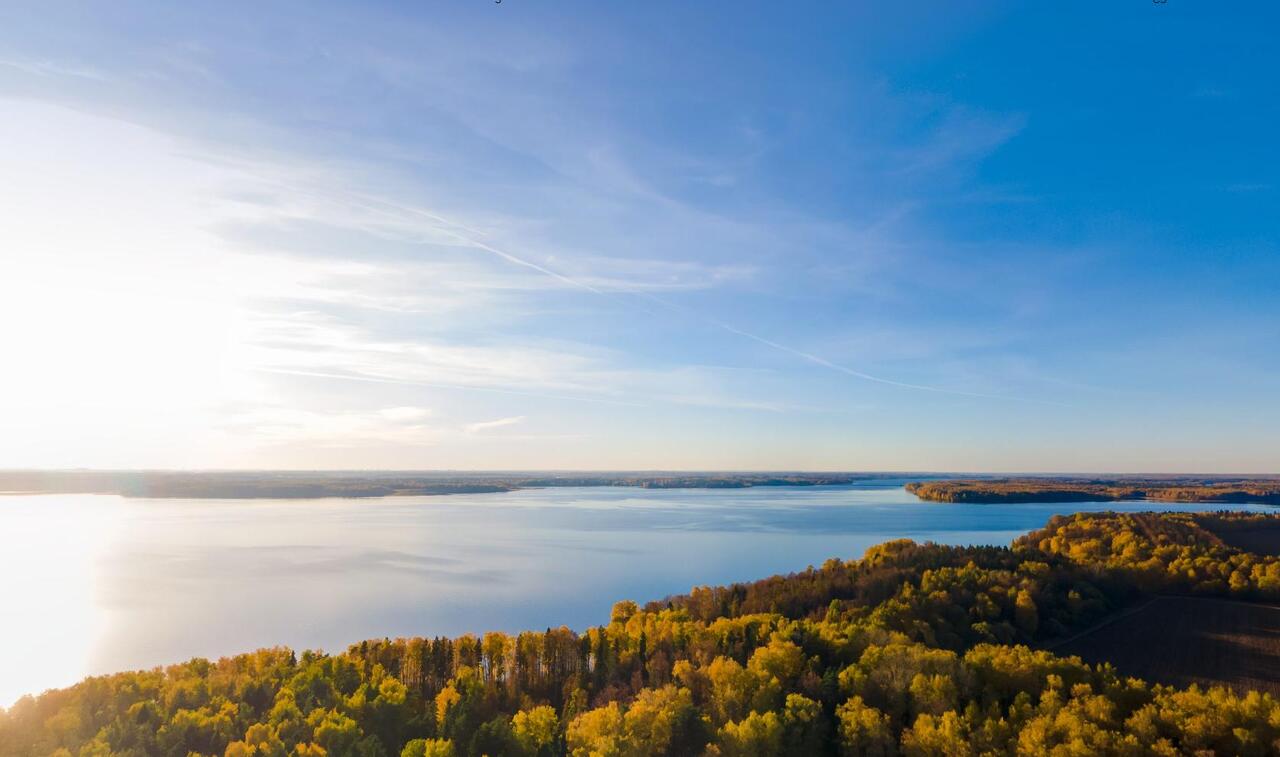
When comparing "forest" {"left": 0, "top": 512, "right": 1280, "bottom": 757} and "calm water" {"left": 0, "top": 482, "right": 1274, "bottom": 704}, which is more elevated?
"forest" {"left": 0, "top": 512, "right": 1280, "bottom": 757}

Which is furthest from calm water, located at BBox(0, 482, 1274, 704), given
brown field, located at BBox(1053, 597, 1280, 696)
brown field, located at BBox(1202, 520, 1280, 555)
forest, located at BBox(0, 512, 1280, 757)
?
brown field, located at BBox(1053, 597, 1280, 696)

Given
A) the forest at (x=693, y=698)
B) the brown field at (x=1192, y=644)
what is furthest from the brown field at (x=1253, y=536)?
the forest at (x=693, y=698)

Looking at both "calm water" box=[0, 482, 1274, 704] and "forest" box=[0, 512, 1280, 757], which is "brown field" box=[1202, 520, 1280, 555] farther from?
"forest" box=[0, 512, 1280, 757]

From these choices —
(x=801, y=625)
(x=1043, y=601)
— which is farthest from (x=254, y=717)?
(x=1043, y=601)

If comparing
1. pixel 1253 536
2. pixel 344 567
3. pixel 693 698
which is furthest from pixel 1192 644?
pixel 344 567

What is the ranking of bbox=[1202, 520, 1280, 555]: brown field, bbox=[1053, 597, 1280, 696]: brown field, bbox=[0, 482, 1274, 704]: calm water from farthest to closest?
bbox=[1202, 520, 1280, 555]: brown field → bbox=[0, 482, 1274, 704]: calm water → bbox=[1053, 597, 1280, 696]: brown field

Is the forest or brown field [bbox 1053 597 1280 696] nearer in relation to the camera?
the forest

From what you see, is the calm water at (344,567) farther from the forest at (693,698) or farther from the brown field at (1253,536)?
the brown field at (1253,536)
